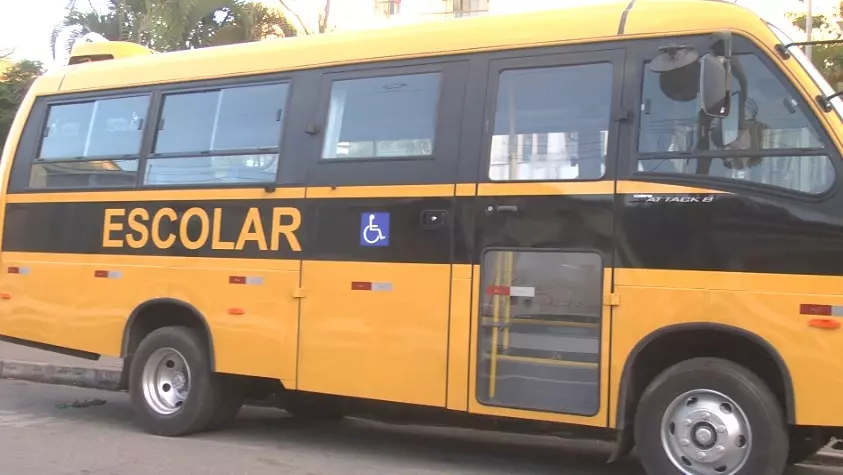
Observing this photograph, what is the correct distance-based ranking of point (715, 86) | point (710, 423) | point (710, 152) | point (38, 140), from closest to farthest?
point (715, 86), point (710, 423), point (710, 152), point (38, 140)

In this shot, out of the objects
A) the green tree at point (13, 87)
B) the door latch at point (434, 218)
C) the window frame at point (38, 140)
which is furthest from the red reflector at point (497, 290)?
the green tree at point (13, 87)

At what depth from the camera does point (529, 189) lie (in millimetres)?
6316

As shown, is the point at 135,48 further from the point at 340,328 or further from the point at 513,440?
the point at 513,440

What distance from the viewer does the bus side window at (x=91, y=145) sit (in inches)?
331

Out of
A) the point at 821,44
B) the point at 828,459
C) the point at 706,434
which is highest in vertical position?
the point at 821,44

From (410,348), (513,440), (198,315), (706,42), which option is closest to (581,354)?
(410,348)

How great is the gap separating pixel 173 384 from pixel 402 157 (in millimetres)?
3167

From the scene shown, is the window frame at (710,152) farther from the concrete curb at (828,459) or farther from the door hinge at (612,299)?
the concrete curb at (828,459)

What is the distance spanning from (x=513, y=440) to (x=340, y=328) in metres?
2.47

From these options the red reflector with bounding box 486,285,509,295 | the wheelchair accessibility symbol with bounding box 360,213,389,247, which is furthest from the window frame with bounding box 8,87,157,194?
the red reflector with bounding box 486,285,509,295

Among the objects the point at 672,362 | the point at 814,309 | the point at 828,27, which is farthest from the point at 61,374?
the point at 828,27

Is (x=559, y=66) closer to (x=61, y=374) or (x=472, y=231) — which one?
(x=472, y=231)

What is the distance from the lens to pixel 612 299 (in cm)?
593

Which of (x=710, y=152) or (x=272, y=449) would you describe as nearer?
(x=710, y=152)
